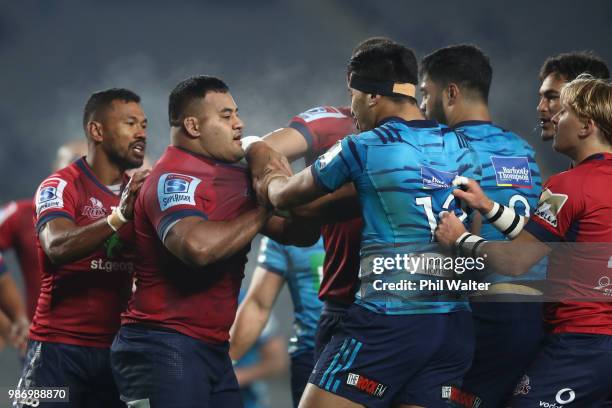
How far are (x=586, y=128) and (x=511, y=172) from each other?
0.40 metres

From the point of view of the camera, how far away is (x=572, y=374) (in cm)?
366

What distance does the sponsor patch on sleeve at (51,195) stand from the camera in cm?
404

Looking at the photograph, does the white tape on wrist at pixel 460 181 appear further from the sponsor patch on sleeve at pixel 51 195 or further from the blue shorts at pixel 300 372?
the blue shorts at pixel 300 372

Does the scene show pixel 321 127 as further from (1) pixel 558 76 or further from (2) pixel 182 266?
(1) pixel 558 76

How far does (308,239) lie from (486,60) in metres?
1.39

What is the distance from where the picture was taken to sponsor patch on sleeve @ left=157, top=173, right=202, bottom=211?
3.47 m

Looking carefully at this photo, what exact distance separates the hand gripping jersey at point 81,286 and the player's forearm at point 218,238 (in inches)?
31.0

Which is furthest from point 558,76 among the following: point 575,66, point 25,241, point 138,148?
point 25,241

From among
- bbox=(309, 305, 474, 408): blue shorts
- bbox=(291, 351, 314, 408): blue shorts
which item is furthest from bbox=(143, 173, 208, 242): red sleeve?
bbox=(291, 351, 314, 408): blue shorts

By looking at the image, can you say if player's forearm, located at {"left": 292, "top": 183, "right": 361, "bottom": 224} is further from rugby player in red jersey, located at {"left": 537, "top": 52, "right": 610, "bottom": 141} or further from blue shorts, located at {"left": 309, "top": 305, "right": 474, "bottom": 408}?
rugby player in red jersey, located at {"left": 537, "top": 52, "right": 610, "bottom": 141}

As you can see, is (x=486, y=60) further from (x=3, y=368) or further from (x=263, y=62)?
(x=3, y=368)

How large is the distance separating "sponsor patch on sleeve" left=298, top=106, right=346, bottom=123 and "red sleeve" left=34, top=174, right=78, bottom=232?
3.85 feet

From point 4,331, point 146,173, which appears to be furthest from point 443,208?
point 4,331

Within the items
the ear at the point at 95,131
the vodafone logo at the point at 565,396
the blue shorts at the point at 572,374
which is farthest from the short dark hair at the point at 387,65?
the ear at the point at 95,131
